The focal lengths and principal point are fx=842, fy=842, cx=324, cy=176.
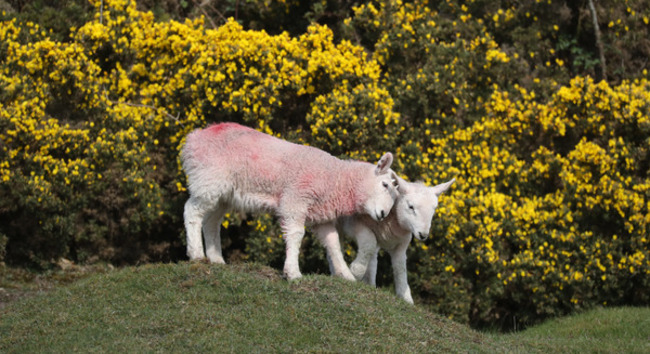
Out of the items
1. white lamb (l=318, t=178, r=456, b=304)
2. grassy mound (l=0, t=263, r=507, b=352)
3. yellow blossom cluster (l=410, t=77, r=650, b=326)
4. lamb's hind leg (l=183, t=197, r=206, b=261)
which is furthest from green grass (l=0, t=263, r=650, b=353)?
yellow blossom cluster (l=410, t=77, r=650, b=326)

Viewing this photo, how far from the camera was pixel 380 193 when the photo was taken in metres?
9.62

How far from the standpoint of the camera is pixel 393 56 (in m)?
14.8

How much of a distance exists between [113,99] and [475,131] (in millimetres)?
6051

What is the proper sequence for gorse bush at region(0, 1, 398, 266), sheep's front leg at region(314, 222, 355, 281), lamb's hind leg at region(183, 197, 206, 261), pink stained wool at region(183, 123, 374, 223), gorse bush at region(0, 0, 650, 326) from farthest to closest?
1. gorse bush at region(0, 0, 650, 326)
2. gorse bush at region(0, 1, 398, 266)
3. lamb's hind leg at region(183, 197, 206, 261)
4. sheep's front leg at region(314, 222, 355, 281)
5. pink stained wool at region(183, 123, 374, 223)

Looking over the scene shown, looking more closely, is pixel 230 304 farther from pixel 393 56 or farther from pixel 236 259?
pixel 393 56

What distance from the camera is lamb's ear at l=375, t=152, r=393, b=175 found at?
31.9 feet

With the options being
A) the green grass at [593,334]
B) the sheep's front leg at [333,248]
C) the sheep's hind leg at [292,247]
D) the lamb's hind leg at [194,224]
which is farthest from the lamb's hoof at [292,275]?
the green grass at [593,334]

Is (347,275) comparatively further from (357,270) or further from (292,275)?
(292,275)

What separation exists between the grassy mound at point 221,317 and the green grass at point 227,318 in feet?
0.04

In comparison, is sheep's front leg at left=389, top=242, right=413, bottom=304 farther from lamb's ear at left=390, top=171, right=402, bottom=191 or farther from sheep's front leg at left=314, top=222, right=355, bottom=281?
lamb's ear at left=390, top=171, right=402, bottom=191

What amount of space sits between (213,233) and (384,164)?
8.00ft

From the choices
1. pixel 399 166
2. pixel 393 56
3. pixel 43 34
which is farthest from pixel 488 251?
pixel 43 34

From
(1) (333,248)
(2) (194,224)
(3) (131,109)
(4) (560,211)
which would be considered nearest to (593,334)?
(4) (560,211)

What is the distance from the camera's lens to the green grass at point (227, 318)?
8.31m
